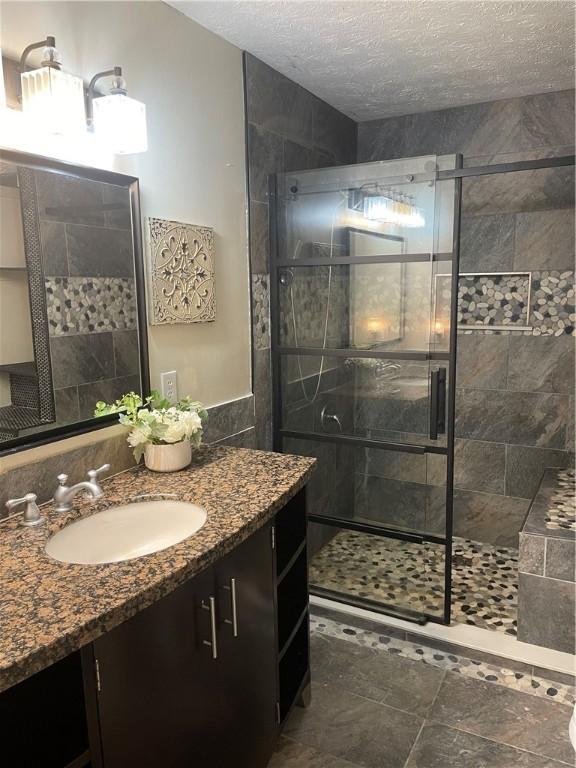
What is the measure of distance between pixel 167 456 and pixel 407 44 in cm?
191

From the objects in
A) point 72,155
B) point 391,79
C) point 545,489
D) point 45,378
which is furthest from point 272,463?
point 391,79

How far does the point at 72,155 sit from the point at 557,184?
2.52m

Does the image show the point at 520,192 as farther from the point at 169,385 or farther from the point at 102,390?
the point at 102,390

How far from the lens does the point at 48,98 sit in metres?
1.50

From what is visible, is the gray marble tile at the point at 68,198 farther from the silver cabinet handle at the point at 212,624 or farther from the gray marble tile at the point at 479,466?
the gray marble tile at the point at 479,466

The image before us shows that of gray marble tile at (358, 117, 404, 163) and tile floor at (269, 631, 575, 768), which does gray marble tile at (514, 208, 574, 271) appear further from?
tile floor at (269, 631, 575, 768)

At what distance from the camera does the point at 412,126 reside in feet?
11.1

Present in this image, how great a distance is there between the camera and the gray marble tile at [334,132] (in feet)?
9.98

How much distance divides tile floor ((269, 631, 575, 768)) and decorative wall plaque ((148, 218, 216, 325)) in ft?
4.99

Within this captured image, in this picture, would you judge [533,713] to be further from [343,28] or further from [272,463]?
[343,28]

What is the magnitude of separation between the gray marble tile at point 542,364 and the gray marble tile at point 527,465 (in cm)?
36

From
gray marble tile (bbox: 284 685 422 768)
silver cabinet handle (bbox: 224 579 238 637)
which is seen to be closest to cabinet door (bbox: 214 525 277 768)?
silver cabinet handle (bbox: 224 579 238 637)

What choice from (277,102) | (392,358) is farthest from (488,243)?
(277,102)

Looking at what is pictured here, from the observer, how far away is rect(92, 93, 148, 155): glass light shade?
167cm
